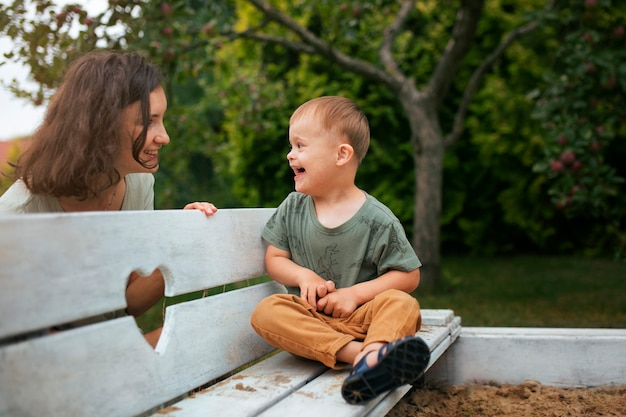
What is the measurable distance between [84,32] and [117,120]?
1.73 metres

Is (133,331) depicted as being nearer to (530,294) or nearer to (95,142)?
(95,142)

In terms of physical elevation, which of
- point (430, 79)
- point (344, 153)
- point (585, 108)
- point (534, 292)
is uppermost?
point (430, 79)

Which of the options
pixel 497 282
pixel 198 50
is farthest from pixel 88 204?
pixel 497 282

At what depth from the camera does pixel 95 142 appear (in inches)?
65.4

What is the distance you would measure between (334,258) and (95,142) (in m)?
0.72

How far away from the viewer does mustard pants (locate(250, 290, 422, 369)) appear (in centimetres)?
168

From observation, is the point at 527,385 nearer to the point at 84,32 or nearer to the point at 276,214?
the point at 276,214

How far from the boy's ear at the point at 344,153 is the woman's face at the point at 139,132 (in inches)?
19.5

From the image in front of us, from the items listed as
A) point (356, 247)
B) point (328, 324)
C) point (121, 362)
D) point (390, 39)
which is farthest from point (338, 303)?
point (390, 39)

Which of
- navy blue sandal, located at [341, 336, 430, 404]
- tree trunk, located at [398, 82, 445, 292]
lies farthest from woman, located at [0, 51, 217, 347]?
tree trunk, located at [398, 82, 445, 292]

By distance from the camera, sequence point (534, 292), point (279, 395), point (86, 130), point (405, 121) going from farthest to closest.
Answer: point (405, 121) → point (534, 292) → point (86, 130) → point (279, 395)

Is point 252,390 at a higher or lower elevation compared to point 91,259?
lower

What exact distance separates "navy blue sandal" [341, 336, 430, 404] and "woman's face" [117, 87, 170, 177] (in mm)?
785

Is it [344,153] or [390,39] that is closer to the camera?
[344,153]
